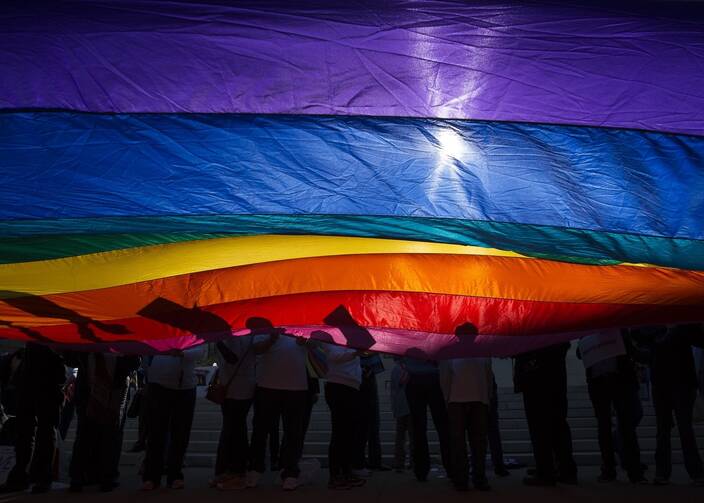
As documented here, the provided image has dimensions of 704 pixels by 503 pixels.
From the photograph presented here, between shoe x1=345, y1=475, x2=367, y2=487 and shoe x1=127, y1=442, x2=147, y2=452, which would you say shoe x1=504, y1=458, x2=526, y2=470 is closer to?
shoe x1=345, y1=475, x2=367, y2=487

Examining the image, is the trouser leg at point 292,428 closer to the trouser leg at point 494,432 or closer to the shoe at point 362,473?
the shoe at point 362,473

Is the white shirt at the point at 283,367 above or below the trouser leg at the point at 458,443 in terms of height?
above

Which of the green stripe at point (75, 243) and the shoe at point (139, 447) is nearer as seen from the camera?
the green stripe at point (75, 243)

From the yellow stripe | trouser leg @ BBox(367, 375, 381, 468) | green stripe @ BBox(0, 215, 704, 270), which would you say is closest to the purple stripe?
green stripe @ BBox(0, 215, 704, 270)

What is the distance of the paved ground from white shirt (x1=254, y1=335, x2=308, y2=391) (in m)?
0.84

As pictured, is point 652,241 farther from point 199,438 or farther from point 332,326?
point 199,438

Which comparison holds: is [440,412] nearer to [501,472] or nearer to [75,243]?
[501,472]

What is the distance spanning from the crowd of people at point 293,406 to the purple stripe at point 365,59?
3.19 metres

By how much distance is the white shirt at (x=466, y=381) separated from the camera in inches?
238

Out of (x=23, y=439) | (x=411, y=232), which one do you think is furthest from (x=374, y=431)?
(x=411, y=232)

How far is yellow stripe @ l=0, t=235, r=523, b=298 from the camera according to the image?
4.70m

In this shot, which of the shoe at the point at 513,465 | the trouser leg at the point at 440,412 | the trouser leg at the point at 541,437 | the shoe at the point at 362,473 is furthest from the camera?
the shoe at the point at 513,465

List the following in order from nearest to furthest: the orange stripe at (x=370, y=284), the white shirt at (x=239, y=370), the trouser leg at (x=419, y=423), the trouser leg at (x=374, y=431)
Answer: the orange stripe at (x=370, y=284), the white shirt at (x=239, y=370), the trouser leg at (x=419, y=423), the trouser leg at (x=374, y=431)

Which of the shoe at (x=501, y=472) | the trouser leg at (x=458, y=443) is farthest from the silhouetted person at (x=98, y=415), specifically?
the shoe at (x=501, y=472)
